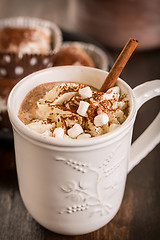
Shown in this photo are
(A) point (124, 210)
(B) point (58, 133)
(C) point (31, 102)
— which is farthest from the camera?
(A) point (124, 210)

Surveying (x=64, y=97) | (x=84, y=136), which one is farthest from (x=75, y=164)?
(x=64, y=97)

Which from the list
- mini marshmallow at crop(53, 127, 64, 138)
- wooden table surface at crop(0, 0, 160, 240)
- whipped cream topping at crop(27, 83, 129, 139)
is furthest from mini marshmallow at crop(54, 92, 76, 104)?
wooden table surface at crop(0, 0, 160, 240)

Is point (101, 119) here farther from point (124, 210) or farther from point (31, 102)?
point (124, 210)

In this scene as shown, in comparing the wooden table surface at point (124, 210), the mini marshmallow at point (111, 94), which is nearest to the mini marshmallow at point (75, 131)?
the mini marshmallow at point (111, 94)

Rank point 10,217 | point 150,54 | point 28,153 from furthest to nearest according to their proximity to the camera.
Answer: point 150,54 < point 10,217 < point 28,153

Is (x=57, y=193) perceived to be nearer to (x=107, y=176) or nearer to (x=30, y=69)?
(x=107, y=176)

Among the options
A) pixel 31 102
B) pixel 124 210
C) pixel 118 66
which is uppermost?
pixel 118 66

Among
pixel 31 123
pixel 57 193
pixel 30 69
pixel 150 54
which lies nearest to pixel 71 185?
pixel 57 193
